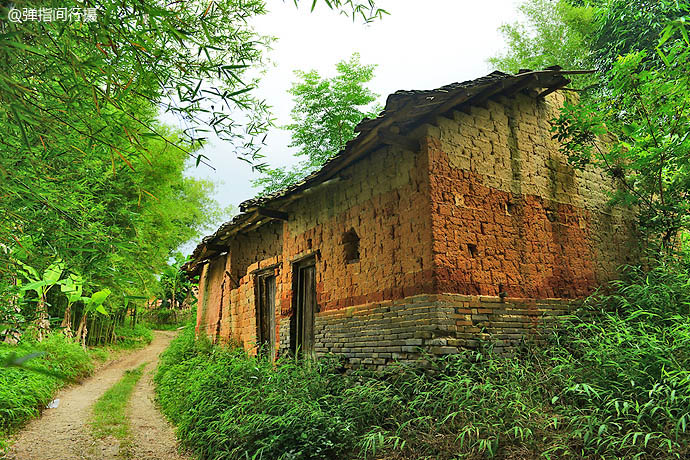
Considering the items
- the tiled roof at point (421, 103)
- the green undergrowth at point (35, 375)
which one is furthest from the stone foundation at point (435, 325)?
the green undergrowth at point (35, 375)

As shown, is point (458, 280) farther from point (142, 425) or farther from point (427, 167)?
point (142, 425)

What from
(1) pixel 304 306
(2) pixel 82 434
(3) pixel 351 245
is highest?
(3) pixel 351 245

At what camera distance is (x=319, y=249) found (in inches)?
302

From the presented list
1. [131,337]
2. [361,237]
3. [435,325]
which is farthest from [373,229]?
[131,337]

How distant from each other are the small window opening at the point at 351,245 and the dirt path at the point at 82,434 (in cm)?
367

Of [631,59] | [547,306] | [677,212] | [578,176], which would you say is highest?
[631,59]

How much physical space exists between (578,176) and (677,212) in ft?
5.22

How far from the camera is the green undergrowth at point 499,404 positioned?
12.3ft

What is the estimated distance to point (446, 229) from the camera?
559 centimetres

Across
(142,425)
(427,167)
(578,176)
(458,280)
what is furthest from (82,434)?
(578,176)

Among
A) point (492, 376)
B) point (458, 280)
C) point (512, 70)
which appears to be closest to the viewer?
point (492, 376)

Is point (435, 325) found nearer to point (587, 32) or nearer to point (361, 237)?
point (361, 237)

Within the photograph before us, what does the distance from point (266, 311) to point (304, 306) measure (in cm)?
156

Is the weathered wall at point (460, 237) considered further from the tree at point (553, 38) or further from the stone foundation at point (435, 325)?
the tree at point (553, 38)
